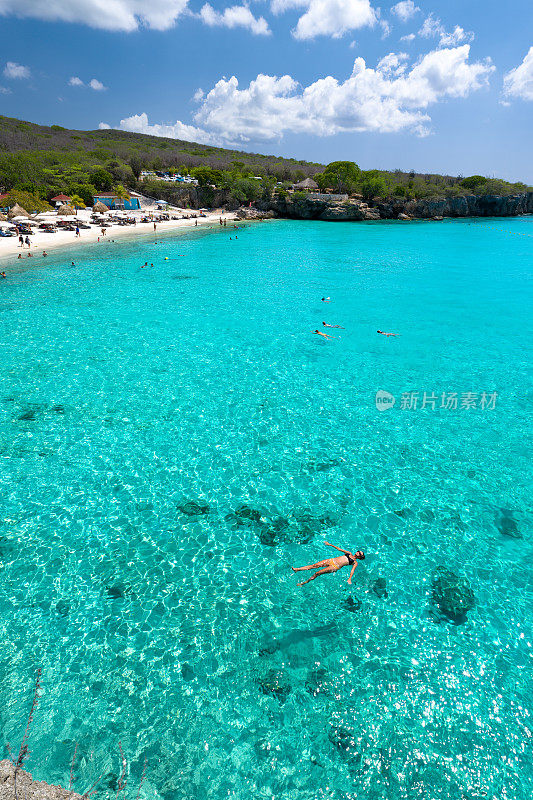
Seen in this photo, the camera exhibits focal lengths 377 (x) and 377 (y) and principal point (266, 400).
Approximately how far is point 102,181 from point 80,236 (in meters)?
32.8

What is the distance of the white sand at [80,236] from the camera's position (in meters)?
36.2

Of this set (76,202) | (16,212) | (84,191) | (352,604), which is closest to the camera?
(352,604)

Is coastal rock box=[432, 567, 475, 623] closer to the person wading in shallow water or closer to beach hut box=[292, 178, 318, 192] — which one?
the person wading in shallow water

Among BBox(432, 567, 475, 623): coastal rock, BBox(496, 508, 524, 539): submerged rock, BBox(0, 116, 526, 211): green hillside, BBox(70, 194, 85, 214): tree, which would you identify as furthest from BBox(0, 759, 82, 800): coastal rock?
BBox(0, 116, 526, 211): green hillside

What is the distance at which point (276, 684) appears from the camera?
6.27 metres

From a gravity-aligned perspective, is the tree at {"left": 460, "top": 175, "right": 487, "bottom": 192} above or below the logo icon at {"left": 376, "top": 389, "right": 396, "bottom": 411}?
above

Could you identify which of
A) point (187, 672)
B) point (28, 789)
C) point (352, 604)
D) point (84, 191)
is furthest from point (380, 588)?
point (84, 191)

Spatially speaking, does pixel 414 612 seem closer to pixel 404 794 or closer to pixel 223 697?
pixel 404 794

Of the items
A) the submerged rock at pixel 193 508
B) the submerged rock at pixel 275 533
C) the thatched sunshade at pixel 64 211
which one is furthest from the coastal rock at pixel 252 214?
the submerged rock at pixel 275 533

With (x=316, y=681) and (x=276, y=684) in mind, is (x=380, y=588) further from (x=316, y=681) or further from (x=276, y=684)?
(x=276, y=684)

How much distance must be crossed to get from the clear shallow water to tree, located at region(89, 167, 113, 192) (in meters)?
63.4

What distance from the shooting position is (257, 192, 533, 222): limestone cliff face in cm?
7875

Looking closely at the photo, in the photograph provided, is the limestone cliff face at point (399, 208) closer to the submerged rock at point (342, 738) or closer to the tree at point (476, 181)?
the tree at point (476, 181)

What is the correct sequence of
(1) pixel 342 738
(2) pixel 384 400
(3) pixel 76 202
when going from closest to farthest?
1. (1) pixel 342 738
2. (2) pixel 384 400
3. (3) pixel 76 202
